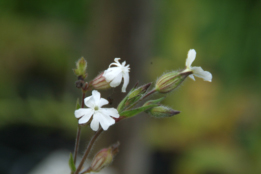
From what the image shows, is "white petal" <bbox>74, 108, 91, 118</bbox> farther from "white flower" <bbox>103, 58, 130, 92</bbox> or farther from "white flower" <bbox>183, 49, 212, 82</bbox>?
"white flower" <bbox>183, 49, 212, 82</bbox>

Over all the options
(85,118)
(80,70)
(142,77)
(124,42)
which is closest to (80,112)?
(85,118)

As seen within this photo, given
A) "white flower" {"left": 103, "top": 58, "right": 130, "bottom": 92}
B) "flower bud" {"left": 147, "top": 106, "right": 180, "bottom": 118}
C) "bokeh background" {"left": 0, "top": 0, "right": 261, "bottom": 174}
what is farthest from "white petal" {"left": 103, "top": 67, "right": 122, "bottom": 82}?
"bokeh background" {"left": 0, "top": 0, "right": 261, "bottom": 174}

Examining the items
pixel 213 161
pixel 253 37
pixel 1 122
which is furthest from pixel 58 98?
pixel 253 37

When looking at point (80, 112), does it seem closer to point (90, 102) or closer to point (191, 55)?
point (90, 102)

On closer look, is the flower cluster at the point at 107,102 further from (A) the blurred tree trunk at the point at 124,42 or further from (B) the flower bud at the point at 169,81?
(A) the blurred tree trunk at the point at 124,42

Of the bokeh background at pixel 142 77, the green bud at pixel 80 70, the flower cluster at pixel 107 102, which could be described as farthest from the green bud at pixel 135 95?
the bokeh background at pixel 142 77

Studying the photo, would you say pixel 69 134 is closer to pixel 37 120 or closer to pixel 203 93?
pixel 37 120
